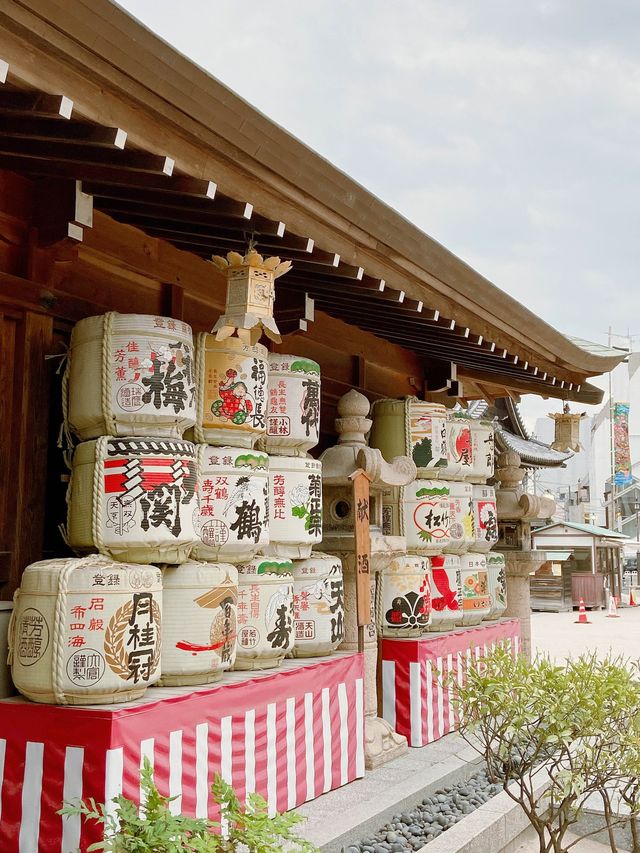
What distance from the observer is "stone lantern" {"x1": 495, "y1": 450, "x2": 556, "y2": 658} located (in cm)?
898

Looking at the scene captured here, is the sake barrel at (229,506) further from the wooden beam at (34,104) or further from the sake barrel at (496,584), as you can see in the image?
the sake barrel at (496,584)

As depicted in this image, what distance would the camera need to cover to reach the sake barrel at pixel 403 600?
6.36m

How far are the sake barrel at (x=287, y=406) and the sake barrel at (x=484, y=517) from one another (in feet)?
10.0

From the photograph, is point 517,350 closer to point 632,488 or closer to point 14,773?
point 14,773

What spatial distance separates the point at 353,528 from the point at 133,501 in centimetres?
225

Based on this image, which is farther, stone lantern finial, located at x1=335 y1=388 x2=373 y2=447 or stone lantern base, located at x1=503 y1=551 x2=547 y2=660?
stone lantern base, located at x1=503 y1=551 x2=547 y2=660

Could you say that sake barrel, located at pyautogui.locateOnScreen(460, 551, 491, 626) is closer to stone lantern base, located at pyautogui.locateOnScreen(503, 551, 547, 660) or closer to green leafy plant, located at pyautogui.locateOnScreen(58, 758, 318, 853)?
stone lantern base, located at pyautogui.locateOnScreen(503, 551, 547, 660)

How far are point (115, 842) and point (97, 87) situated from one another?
2.62 metres

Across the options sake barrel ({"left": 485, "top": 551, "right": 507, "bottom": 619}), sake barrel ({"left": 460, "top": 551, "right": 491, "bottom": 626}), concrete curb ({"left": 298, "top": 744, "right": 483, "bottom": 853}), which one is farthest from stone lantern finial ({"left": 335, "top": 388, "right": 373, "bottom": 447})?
sake barrel ({"left": 485, "top": 551, "right": 507, "bottom": 619})

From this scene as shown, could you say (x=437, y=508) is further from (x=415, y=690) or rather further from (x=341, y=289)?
(x=341, y=289)

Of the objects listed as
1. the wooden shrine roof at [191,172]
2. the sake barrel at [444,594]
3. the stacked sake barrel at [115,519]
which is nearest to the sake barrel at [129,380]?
the stacked sake barrel at [115,519]

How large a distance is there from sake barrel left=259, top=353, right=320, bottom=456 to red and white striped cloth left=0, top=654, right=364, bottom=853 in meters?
1.35

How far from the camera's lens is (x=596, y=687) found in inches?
145

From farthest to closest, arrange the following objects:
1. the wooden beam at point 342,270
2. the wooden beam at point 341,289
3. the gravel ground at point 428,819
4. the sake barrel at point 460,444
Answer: the sake barrel at point 460,444
the wooden beam at point 341,289
the wooden beam at point 342,270
the gravel ground at point 428,819
